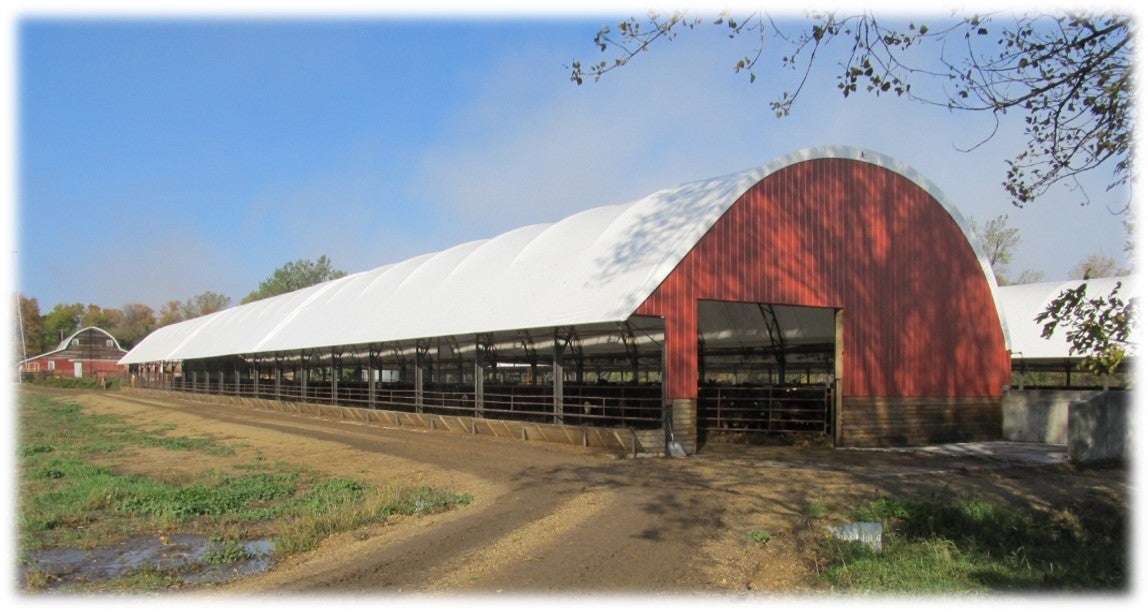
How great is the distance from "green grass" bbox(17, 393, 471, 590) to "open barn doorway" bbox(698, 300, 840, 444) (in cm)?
924

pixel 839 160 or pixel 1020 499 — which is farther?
pixel 839 160

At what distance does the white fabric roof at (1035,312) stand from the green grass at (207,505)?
62.8 feet

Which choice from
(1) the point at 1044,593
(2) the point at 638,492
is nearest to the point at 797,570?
(1) the point at 1044,593

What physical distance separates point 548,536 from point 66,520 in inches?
245

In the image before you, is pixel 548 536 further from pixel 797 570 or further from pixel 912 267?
pixel 912 267

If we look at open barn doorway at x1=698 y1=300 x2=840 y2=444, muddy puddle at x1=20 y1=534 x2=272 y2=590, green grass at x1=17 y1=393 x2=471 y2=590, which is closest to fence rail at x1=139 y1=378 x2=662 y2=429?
open barn doorway at x1=698 y1=300 x2=840 y2=444

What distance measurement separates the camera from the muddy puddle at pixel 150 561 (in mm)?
7953

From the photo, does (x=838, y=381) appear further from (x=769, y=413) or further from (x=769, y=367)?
(x=769, y=367)

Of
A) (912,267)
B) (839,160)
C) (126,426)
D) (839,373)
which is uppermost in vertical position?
(839,160)

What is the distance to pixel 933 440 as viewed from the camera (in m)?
19.8

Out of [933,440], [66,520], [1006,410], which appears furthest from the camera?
[1006,410]

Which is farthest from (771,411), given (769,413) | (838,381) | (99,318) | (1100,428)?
(99,318)

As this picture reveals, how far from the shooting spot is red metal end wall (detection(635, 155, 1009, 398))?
57.0 feet

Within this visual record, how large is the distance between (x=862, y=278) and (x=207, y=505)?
543 inches
